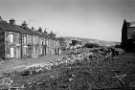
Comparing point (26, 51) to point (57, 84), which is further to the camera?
point (26, 51)

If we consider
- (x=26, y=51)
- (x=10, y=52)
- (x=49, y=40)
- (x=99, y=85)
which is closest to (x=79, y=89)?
(x=99, y=85)

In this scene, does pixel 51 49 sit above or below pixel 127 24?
below

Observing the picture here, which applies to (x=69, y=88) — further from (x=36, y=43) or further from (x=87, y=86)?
(x=36, y=43)

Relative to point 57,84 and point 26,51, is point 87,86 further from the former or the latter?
point 26,51

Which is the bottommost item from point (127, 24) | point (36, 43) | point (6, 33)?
point (36, 43)

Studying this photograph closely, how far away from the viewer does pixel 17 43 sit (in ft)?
78.9

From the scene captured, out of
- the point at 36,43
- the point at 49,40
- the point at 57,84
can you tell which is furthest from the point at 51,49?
the point at 57,84

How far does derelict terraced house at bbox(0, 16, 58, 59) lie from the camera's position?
70.2 ft

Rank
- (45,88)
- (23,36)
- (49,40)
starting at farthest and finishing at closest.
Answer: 1. (49,40)
2. (23,36)
3. (45,88)

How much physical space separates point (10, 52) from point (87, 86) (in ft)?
63.5

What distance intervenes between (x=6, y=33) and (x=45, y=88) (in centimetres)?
1815

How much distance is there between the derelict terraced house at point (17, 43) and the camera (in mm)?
21391

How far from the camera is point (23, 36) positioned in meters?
25.9

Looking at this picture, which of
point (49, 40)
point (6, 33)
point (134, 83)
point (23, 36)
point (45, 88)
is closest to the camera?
point (134, 83)
